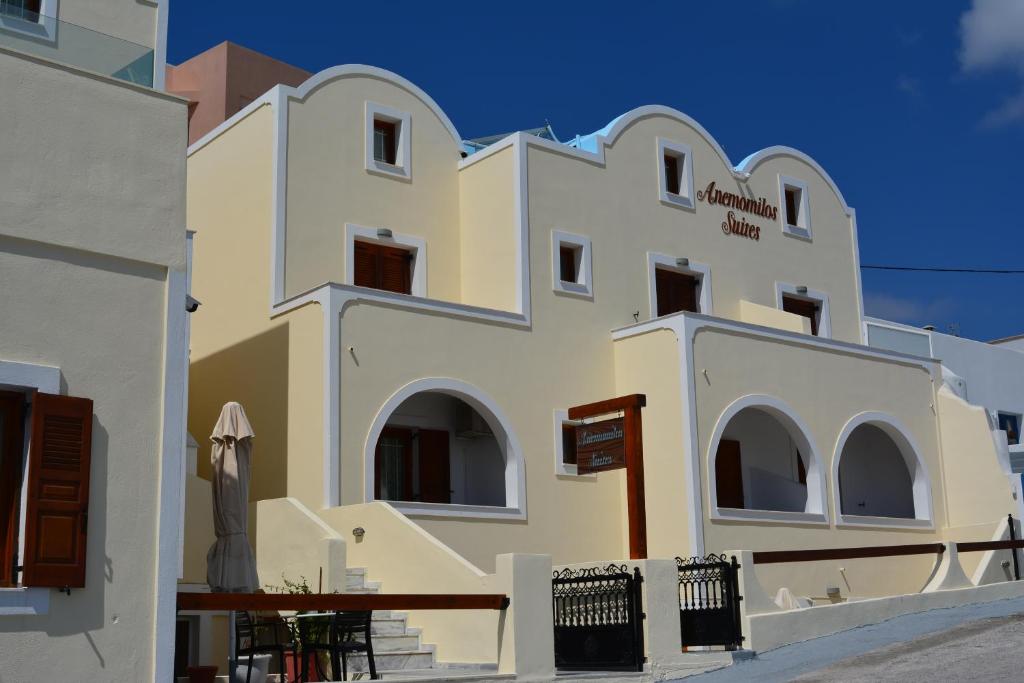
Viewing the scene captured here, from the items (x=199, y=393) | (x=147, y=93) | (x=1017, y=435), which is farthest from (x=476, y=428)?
(x=1017, y=435)

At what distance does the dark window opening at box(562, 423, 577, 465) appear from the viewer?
63.9 feet

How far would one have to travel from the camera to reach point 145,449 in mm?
9914

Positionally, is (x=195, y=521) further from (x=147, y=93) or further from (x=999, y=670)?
(x=999, y=670)

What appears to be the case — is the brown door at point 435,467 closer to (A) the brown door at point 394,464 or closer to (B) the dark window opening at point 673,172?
(A) the brown door at point 394,464

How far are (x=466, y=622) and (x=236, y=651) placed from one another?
8.77 feet

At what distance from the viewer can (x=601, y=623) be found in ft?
41.2

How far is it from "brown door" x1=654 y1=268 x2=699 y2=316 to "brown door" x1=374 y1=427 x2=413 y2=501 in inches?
215

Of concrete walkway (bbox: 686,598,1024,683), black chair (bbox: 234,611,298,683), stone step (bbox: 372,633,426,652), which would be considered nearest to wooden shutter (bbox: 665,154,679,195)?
concrete walkway (bbox: 686,598,1024,683)

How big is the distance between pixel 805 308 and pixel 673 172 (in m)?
4.31

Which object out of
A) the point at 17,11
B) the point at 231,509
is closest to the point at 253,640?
the point at 231,509

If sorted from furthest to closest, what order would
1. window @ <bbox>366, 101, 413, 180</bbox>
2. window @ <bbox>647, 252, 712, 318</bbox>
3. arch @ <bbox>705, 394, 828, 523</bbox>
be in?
window @ <bbox>647, 252, 712, 318</bbox>, window @ <bbox>366, 101, 413, 180</bbox>, arch @ <bbox>705, 394, 828, 523</bbox>

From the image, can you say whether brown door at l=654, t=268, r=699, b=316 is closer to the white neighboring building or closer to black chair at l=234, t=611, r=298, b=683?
the white neighboring building

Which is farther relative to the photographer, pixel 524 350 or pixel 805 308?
pixel 805 308

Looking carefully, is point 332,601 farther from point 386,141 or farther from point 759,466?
point 759,466
